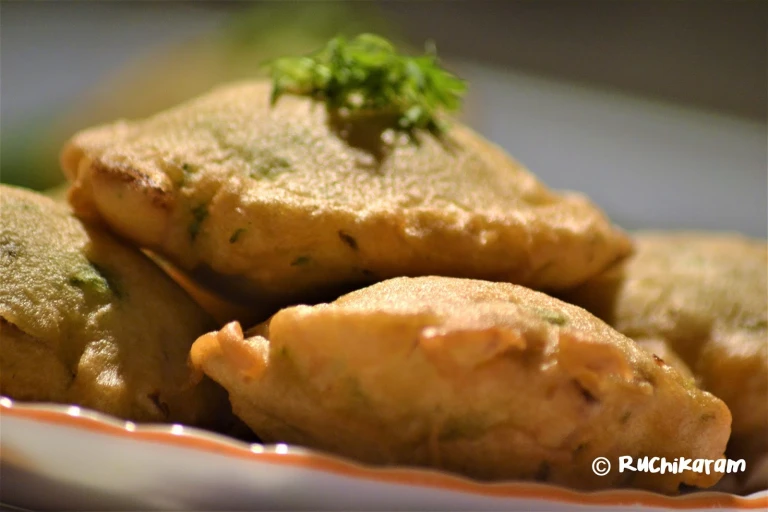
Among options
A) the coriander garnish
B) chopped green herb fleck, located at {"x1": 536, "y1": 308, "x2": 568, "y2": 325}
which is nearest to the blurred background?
the coriander garnish

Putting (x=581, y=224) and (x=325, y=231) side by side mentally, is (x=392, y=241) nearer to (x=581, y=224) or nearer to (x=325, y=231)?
(x=325, y=231)

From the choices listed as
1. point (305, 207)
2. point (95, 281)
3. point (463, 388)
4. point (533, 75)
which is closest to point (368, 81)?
point (305, 207)

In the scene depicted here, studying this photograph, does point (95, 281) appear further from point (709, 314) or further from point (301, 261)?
point (709, 314)

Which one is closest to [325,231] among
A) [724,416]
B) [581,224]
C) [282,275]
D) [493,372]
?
[282,275]

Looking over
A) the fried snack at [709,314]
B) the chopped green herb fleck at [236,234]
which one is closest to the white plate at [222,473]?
the chopped green herb fleck at [236,234]

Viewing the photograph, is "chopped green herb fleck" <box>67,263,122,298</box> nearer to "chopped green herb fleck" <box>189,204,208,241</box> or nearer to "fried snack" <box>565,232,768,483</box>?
"chopped green herb fleck" <box>189,204,208,241</box>

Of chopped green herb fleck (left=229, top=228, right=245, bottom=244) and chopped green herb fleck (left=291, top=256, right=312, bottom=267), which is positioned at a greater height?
chopped green herb fleck (left=229, top=228, right=245, bottom=244)

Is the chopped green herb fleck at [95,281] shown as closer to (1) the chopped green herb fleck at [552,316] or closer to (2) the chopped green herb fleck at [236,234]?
(2) the chopped green herb fleck at [236,234]
